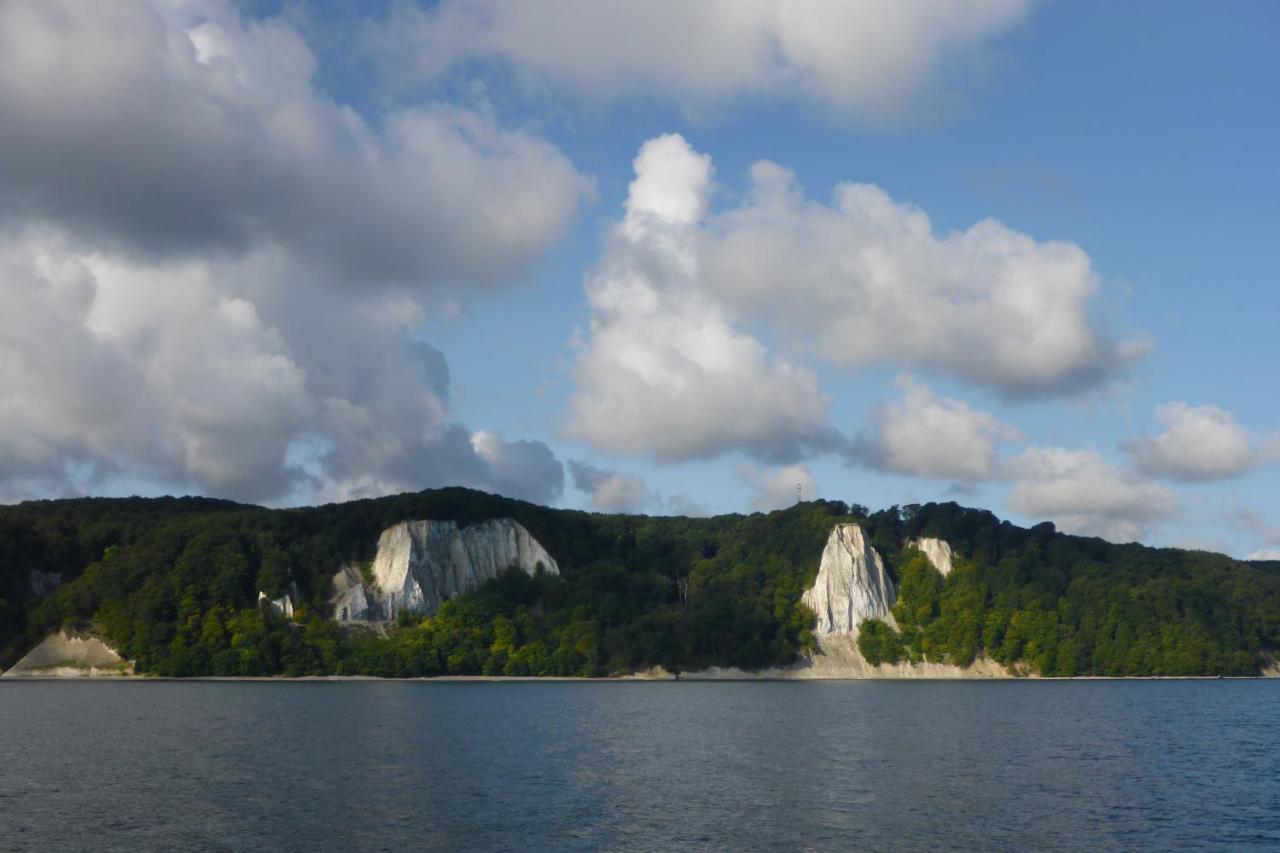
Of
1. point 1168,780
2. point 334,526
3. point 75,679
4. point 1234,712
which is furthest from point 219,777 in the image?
point 334,526

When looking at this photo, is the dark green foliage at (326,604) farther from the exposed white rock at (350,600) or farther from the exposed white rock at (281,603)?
the exposed white rock at (350,600)

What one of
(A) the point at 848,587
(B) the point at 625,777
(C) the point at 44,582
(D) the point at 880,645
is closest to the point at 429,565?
(C) the point at 44,582

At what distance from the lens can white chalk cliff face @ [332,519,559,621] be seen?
552ft

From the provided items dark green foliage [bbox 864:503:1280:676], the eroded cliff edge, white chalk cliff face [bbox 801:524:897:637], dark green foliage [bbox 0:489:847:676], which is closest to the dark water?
dark green foliage [bbox 0:489:847:676]

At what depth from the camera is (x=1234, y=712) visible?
98188 millimetres

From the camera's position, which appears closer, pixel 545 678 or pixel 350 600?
pixel 545 678

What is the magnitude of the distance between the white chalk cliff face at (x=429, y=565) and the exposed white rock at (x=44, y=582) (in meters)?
38.0

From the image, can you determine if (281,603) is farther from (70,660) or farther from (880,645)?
(880,645)

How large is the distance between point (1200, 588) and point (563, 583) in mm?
100173

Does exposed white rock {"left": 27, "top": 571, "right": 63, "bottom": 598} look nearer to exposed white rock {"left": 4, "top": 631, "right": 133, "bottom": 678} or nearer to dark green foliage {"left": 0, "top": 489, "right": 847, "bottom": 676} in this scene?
dark green foliage {"left": 0, "top": 489, "right": 847, "bottom": 676}

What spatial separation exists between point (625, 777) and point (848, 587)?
13618 centimetres

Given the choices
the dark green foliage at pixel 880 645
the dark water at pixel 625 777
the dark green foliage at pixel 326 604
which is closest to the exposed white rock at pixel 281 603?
the dark green foliage at pixel 326 604

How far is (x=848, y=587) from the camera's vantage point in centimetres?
18550

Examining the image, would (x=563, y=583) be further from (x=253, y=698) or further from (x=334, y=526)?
→ (x=253, y=698)
